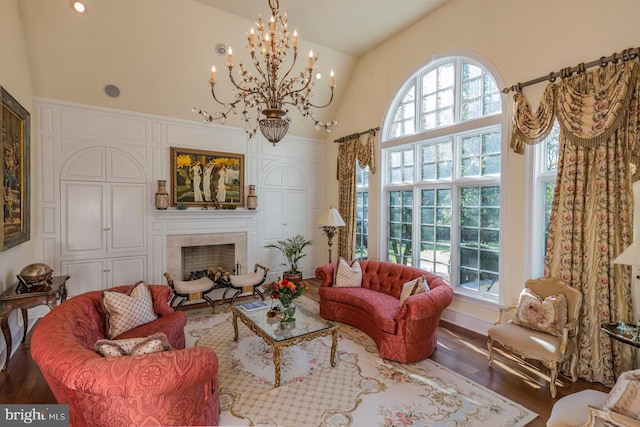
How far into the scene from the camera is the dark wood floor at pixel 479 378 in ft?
9.28

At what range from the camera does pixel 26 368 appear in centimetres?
333

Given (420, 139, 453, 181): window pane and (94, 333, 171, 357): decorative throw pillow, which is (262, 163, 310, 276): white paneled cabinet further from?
(94, 333, 171, 357): decorative throw pillow

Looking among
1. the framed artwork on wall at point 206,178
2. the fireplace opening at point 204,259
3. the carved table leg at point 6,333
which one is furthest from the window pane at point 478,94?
the carved table leg at point 6,333

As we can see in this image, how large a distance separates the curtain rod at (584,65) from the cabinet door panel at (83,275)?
6551mm

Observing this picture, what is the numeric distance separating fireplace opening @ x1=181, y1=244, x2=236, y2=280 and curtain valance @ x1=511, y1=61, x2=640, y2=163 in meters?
5.40

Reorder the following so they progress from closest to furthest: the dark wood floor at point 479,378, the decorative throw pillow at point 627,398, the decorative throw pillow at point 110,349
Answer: the decorative throw pillow at point 627,398
the decorative throw pillow at point 110,349
the dark wood floor at point 479,378

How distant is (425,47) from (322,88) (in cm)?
215

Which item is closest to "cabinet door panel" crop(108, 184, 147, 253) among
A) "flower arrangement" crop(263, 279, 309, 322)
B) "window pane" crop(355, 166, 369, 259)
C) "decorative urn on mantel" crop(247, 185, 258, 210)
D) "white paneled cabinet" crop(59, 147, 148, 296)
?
"white paneled cabinet" crop(59, 147, 148, 296)

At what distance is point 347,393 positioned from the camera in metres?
2.93

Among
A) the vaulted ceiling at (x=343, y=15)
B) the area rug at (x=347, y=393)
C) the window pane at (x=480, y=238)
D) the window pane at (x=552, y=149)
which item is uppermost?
the vaulted ceiling at (x=343, y=15)

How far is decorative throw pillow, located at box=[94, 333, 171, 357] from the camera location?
2045mm

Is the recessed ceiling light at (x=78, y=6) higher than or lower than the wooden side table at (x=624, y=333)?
higher

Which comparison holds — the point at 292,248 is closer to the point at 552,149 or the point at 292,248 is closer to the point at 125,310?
the point at 125,310

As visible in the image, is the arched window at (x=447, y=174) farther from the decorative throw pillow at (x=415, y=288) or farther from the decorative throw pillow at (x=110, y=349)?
the decorative throw pillow at (x=110, y=349)
